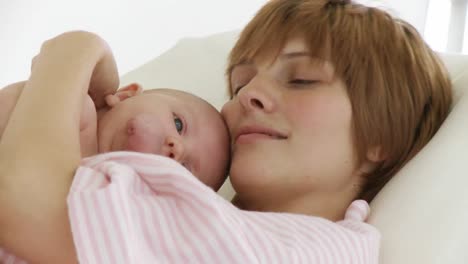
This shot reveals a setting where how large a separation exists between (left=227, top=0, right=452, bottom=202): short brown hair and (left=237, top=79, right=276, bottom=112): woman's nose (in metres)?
0.06

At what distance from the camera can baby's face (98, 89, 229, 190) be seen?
2.64 ft

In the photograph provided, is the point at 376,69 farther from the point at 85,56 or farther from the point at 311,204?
the point at 85,56

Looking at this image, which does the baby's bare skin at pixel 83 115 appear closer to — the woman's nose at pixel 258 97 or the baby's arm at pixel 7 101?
the baby's arm at pixel 7 101

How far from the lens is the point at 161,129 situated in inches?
32.1

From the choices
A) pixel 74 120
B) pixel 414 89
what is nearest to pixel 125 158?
pixel 74 120

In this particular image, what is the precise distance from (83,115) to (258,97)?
10.0 inches

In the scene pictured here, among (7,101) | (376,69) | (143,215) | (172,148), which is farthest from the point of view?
(376,69)

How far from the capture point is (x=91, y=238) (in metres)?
0.54

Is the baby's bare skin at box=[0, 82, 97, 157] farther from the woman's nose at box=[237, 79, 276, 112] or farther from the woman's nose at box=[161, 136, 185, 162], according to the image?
the woman's nose at box=[237, 79, 276, 112]

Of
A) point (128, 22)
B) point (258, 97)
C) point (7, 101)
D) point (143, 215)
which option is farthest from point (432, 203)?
point (128, 22)

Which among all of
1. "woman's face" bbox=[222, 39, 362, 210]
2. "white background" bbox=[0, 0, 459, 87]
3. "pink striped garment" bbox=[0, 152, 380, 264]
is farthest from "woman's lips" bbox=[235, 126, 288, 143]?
"white background" bbox=[0, 0, 459, 87]

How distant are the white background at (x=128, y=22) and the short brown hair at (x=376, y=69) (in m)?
0.73

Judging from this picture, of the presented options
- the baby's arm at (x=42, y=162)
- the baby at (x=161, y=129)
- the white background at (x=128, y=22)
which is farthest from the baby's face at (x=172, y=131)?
the white background at (x=128, y=22)

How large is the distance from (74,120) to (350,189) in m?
0.46
